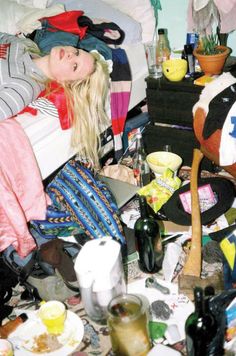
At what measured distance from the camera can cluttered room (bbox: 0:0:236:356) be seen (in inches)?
59.4

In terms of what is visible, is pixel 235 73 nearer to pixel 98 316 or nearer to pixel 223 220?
pixel 223 220

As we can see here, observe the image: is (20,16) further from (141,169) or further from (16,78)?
(141,169)

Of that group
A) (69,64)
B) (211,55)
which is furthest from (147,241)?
(211,55)

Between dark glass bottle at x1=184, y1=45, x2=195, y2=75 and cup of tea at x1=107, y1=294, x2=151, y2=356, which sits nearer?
cup of tea at x1=107, y1=294, x2=151, y2=356

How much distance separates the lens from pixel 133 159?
8.10ft

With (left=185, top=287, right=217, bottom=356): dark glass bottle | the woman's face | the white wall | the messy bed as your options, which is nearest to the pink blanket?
the messy bed

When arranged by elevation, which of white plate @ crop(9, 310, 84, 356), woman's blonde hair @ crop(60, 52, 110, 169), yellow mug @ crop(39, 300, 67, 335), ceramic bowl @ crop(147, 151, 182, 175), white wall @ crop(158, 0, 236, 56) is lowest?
white plate @ crop(9, 310, 84, 356)

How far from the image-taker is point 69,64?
2254mm

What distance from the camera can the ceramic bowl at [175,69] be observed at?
2.40 meters

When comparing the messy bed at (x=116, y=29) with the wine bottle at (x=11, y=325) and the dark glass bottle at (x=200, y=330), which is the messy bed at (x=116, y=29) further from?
the dark glass bottle at (x=200, y=330)

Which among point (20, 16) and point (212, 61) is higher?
point (20, 16)

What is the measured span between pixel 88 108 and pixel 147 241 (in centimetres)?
84

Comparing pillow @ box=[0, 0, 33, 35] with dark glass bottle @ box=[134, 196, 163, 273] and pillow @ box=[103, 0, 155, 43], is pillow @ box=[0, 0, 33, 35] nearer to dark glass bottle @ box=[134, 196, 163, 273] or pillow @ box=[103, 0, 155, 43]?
pillow @ box=[103, 0, 155, 43]

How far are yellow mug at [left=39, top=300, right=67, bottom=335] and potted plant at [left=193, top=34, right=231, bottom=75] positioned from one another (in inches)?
58.0
